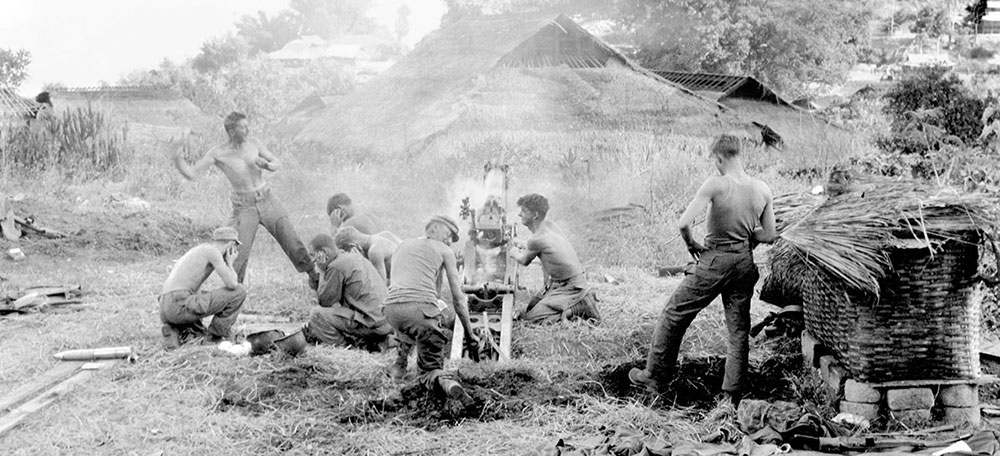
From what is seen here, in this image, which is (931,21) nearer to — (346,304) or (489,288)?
(489,288)

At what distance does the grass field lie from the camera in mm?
6219

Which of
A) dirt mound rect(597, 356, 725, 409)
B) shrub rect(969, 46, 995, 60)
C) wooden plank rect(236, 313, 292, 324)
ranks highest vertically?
shrub rect(969, 46, 995, 60)

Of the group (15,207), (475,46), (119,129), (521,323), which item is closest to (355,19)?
(119,129)

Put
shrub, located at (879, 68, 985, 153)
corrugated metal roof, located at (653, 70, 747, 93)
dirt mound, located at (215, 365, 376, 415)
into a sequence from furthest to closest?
corrugated metal roof, located at (653, 70, 747, 93)
shrub, located at (879, 68, 985, 153)
dirt mound, located at (215, 365, 376, 415)

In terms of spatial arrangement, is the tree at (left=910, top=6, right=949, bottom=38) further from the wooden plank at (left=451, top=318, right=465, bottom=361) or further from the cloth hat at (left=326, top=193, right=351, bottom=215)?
the wooden plank at (left=451, top=318, right=465, bottom=361)

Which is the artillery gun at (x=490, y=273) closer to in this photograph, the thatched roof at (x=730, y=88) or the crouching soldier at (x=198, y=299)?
the crouching soldier at (x=198, y=299)

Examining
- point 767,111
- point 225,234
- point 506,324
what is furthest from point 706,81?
point 225,234

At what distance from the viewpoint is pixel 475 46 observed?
24.5 m

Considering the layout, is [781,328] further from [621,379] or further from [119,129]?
[119,129]

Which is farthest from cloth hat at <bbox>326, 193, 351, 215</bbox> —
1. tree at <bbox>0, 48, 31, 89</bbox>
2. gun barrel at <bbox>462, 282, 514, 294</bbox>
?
tree at <bbox>0, 48, 31, 89</bbox>

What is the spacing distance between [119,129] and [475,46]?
38.4 ft

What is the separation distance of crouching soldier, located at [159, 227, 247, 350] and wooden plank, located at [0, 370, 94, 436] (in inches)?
32.1

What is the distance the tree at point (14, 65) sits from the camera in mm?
38875

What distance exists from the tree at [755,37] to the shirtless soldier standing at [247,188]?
862 inches
